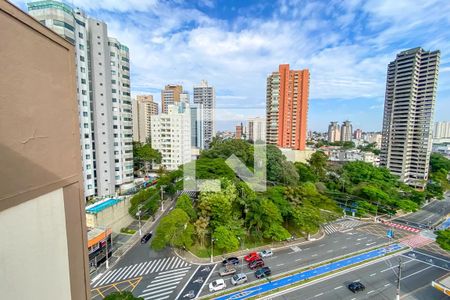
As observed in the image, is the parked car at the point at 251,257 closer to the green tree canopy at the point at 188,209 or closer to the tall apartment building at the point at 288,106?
the green tree canopy at the point at 188,209

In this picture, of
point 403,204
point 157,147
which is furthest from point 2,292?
point 157,147

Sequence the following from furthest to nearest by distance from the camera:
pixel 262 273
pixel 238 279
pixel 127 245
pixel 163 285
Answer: pixel 127 245, pixel 262 273, pixel 238 279, pixel 163 285

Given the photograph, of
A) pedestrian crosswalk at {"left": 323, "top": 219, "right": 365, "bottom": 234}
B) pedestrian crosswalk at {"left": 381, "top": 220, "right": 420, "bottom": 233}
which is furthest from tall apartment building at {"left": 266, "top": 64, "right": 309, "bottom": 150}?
pedestrian crosswalk at {"left": 381, "top": 220, "right": 420, "bottom": 233}

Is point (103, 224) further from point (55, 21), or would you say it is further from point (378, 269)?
point (378, 269)

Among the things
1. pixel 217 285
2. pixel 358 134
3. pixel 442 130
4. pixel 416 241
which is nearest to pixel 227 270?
pixel 217 285

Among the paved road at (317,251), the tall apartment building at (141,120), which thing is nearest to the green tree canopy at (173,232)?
the paved road at (317,251)

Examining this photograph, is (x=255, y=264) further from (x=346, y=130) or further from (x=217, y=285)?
(x=346, y=130)
